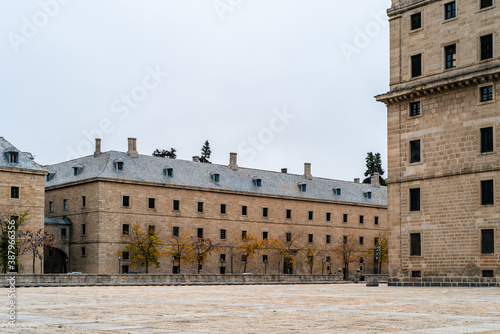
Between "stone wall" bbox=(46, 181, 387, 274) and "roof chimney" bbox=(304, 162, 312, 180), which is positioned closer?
"stone wall" bbox=(46, 181, 387, 274)

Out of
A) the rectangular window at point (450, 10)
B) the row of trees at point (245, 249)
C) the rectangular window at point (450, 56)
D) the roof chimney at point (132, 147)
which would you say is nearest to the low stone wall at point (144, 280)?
the row of trees at point (245, 249)

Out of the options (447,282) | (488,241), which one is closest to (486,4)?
(488,241)

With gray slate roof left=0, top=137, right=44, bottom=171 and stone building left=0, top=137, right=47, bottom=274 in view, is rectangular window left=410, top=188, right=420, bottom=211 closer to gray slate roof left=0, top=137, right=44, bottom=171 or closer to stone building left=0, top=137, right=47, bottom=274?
stone building left=0, top=137, right=47, bottom=274

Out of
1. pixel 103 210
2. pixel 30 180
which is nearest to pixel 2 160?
pixel 30 180

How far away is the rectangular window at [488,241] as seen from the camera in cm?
3722

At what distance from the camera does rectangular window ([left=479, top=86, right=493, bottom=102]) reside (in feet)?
125

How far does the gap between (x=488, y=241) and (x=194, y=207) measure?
1693 inches

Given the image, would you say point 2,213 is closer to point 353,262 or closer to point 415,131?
point 415,131

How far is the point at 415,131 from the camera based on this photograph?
41688mm

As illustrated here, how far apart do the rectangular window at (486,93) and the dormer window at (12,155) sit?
42.1m

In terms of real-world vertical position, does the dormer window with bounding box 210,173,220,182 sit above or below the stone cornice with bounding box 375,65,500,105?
below

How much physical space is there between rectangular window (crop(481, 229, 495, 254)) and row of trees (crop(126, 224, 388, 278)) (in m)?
39.8

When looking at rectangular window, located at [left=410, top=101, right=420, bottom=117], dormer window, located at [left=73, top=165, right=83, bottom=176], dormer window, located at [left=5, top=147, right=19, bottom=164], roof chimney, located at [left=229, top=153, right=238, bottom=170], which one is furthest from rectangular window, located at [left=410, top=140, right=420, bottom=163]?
roof chimney, located at [left=229, top=153, right=238, bottom=170]

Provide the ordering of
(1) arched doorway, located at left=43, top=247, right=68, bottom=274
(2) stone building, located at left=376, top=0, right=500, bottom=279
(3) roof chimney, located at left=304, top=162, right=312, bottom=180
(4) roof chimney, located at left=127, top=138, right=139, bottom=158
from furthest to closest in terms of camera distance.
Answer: (3) roof chimney, located at left=304, top=162, right=312, bottom=180
(4) roof chimney, located at left=127, top=138, right=139, bottom=158
(1) arched doorway, located at left=43, top=247, right=68, bottom=274
(2) stone building, located at left=376, top=0, right=500, bottom=279
